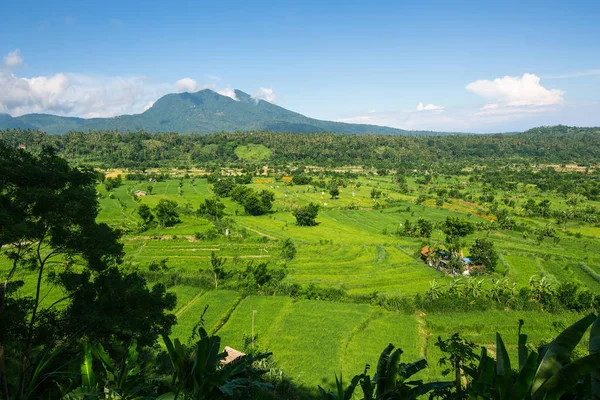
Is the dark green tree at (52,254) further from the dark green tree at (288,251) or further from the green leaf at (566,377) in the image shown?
the dark green tree at (288,251)

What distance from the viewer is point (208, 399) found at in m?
6.52

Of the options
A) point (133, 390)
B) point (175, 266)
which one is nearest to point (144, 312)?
point (133, 390)

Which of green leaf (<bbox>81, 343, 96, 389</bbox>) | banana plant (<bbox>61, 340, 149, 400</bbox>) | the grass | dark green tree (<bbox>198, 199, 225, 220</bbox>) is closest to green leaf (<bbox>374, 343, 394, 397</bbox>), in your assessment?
banana plant (<bbox>61, 340, 149, 400</bbox>)

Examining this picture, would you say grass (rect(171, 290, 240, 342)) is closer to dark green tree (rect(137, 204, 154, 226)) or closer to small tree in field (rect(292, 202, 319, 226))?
dark green tree (rect(137, 204, 154, 226))

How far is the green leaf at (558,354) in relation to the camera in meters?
4.78

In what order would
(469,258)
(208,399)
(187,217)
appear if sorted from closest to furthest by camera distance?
(208,399) < (469,258) < (187,217)

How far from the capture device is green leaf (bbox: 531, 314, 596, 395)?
4.78 metres

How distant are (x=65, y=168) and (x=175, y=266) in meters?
29.1

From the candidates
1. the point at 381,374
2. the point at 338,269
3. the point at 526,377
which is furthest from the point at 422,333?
the point at 526,377

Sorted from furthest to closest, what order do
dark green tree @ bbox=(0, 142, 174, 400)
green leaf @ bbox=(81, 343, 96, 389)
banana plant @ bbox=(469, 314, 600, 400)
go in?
1. dark green tree @ bbox=(0, 142, 174, 400)
2. green leaf @ bbox=(81, 343, 96, 389)
3. banana plant @ bbox=(469, 314, 600, 400)

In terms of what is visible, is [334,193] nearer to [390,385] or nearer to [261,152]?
[390,385]

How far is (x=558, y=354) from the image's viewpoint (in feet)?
15.9

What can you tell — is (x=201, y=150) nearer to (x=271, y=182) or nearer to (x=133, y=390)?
(x=271, y=182)

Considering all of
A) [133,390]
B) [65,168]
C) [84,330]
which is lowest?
[84,330]
